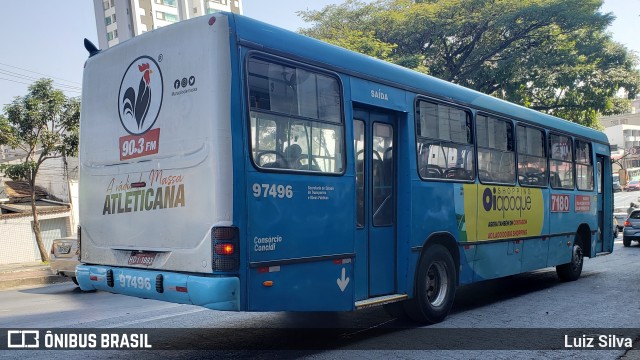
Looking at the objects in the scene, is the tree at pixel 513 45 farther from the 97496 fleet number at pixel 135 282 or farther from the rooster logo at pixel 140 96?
the 97496 fleet number at pixel 135 282

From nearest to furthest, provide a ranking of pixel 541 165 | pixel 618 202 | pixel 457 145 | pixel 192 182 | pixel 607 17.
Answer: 1. pixel 192 182
2. pixel 457 145
3. pixel 541 165
4. pixel 607 17
5. pixel 618 202

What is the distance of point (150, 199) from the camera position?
235 inches

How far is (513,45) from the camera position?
2823 centimetres

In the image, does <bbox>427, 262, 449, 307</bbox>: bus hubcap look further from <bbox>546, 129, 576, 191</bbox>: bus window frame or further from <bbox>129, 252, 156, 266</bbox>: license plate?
<bbox>546, 129, 576, 191</bbox>: bus window frame

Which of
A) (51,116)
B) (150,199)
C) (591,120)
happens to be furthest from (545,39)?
(150,199)

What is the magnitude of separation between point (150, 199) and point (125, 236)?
0.55m

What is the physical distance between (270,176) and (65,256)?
A: 9.06 meters

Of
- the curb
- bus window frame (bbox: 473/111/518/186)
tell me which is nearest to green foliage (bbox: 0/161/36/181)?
the curb

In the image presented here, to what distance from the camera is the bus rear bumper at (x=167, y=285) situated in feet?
17.1

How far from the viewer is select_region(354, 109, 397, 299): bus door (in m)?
6.79

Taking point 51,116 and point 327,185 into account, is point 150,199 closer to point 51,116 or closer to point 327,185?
point 327,185

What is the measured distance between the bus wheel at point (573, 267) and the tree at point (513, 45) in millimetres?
14808

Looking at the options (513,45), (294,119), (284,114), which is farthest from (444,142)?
(513,45)

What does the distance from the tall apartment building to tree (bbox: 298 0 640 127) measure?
3747 cm
